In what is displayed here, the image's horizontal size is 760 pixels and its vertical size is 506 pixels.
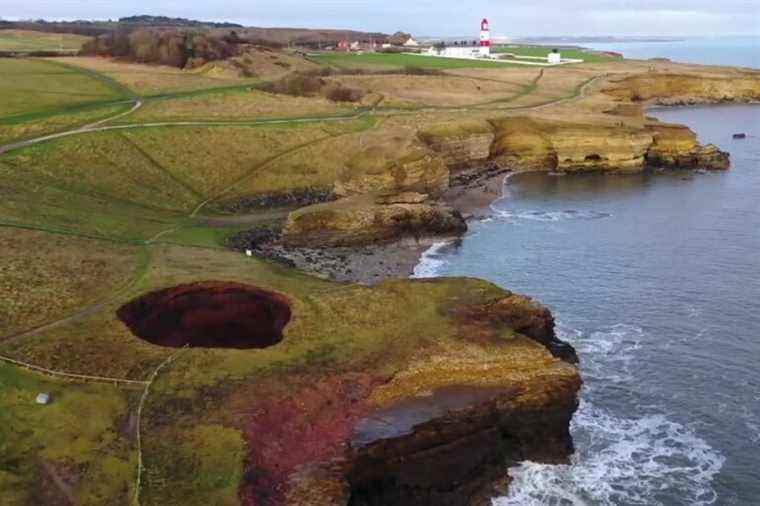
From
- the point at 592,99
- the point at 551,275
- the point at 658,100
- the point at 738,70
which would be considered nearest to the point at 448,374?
the point at 551,275

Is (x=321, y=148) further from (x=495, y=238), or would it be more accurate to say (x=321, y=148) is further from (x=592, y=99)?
(x=592, y=99)

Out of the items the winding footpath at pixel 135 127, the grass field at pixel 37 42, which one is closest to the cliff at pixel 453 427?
the winding footpath at pixel 135 127

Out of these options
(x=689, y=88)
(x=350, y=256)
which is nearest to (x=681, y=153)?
(x=350, y=256)

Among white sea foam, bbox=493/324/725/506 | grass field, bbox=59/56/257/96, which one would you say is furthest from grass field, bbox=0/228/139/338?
grass field, bbox=59/56/257/96

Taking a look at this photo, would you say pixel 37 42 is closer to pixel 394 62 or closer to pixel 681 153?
pixel 394 62

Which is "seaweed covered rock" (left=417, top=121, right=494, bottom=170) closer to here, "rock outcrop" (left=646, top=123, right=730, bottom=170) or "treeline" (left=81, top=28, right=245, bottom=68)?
"rock outcrop" (left=646, top=123, right=730, bottom=170)

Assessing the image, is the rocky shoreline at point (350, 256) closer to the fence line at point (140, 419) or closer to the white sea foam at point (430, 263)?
the white sea foam at point (430, 263)
